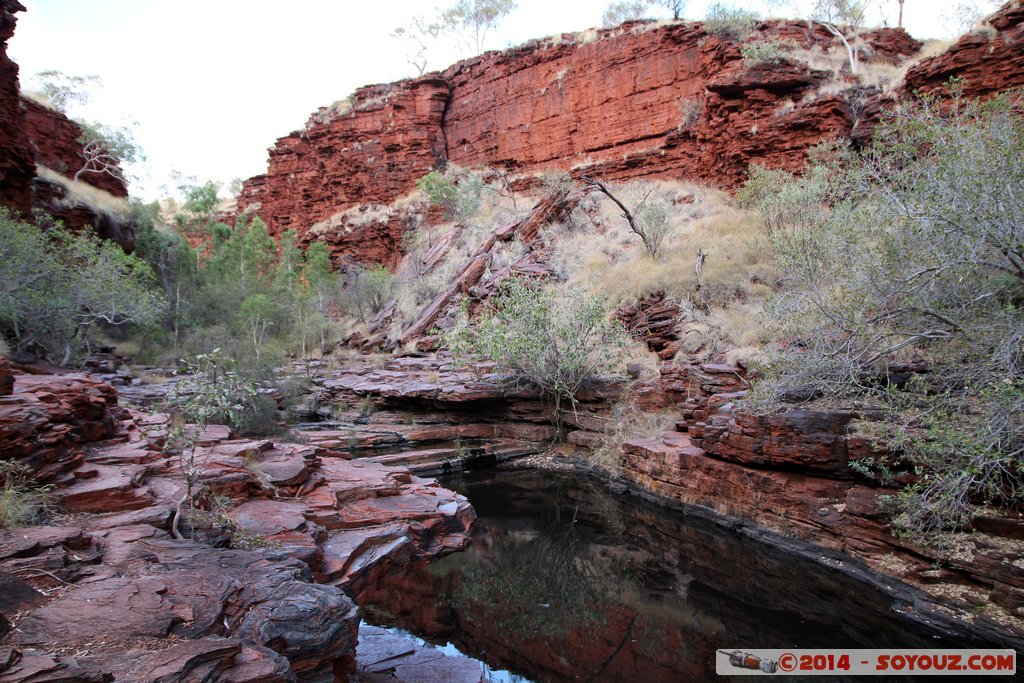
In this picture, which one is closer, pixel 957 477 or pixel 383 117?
pixel 957 477

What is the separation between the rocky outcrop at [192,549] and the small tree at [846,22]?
23.0 m

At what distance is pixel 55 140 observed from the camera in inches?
931

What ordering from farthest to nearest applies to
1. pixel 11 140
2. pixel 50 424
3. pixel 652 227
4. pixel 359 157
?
pixel 359 157 → pixel 652 227 → pixel 11 140 → pixel 50 424

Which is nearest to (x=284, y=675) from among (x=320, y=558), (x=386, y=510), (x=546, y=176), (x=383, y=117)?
(x=320, y=558)

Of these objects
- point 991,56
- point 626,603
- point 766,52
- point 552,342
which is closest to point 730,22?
point 766,52

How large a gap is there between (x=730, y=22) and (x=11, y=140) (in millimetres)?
26604

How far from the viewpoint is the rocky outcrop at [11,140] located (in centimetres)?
1380

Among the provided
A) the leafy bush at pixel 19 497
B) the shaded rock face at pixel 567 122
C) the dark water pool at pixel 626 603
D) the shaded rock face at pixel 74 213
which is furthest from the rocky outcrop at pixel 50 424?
the shaded rock face at pixel 567 122

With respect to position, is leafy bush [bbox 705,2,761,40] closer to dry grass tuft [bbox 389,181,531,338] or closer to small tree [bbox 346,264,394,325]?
dry grass tuft [bbox 389,181,531,338]

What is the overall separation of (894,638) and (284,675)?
6.24 metres

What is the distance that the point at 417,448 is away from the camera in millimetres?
13281

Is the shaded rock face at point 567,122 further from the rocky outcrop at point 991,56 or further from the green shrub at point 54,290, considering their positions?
the green shrub at point 54,290

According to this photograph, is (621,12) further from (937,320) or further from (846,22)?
(937,320)

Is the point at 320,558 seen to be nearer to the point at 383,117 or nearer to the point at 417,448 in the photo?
the point at 417,448
